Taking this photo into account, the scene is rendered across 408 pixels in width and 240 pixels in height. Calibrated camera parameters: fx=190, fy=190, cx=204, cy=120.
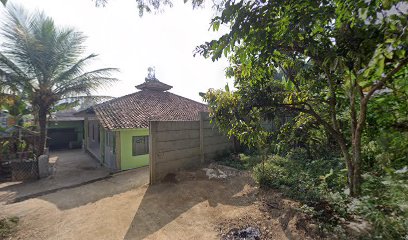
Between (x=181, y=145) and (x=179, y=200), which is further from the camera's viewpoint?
(x=181, y=145)

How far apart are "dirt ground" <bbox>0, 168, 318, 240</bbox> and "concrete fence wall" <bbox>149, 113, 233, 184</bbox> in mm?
612

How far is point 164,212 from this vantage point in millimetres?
4551

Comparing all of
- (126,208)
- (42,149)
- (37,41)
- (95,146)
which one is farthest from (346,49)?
(95,146)

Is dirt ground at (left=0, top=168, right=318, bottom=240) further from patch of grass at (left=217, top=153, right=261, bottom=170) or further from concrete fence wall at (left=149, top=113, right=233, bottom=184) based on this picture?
patch of grass at (left=217, top=153, right=261, bottom=170)

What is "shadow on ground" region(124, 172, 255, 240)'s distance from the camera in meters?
4.04

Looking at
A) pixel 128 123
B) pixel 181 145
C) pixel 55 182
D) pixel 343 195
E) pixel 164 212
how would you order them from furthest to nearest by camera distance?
1. pixel 128 123
2. pixel 55 182
3. pixel 181 145
4. pixel 164 212
5. pixel 343 195

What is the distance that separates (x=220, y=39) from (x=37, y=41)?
976cm

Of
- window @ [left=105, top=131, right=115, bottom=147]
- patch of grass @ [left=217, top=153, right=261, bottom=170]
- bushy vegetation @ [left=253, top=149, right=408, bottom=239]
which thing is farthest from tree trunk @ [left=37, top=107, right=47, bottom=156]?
bushy vegetation @ [left=253, top=149, right=408, bottom=239]

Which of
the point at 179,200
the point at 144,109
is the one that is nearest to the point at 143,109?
the point at 144,109

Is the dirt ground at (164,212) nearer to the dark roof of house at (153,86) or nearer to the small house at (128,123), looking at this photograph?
the small house at (128,123)

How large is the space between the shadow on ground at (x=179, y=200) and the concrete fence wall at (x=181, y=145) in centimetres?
78

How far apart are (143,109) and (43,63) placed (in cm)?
525

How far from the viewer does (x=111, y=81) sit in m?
10.1

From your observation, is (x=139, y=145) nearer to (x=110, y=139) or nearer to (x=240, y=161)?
(x=110, y=139)
